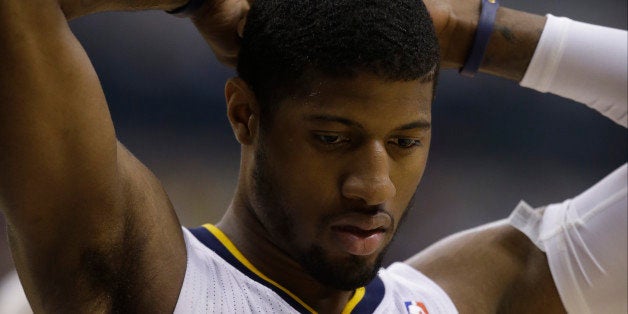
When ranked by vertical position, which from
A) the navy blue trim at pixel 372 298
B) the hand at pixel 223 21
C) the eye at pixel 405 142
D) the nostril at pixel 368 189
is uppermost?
the hand at pixel 223 21

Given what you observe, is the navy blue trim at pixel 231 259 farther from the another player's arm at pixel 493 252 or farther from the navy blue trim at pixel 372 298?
the another player's arm at pixel 493 252

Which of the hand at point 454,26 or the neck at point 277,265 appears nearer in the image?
the neck at point 277,265

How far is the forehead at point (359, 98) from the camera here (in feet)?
5.92

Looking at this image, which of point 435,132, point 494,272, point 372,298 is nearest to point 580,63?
point 494,272

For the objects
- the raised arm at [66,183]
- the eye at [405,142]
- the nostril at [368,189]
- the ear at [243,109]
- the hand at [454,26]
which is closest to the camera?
the raised arm at [66,183]

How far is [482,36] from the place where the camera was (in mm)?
2320

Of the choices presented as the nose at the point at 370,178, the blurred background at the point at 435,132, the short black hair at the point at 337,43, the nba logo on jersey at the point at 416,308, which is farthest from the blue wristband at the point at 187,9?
the blurred background at the point at 435,132

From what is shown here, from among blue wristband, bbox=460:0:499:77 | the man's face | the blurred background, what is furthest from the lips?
the blurred background

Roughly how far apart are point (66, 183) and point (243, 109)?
588 mm

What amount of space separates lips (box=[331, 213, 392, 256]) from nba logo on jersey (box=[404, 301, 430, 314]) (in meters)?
0.40

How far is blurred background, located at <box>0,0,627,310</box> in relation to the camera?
14.8 feet

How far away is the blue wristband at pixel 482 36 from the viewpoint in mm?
2318

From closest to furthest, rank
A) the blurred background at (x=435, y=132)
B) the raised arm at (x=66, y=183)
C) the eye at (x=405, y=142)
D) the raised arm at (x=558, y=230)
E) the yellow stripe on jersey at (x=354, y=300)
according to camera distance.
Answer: the raised arm at (x=66, y=183) < the eye at (x=405, y=142) < the yellow stripe on jersey at (x=354, y=300) < the raised arm at (x=558, y=230) < the blurred background at (x=435, y=132)

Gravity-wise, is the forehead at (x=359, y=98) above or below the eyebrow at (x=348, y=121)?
above
